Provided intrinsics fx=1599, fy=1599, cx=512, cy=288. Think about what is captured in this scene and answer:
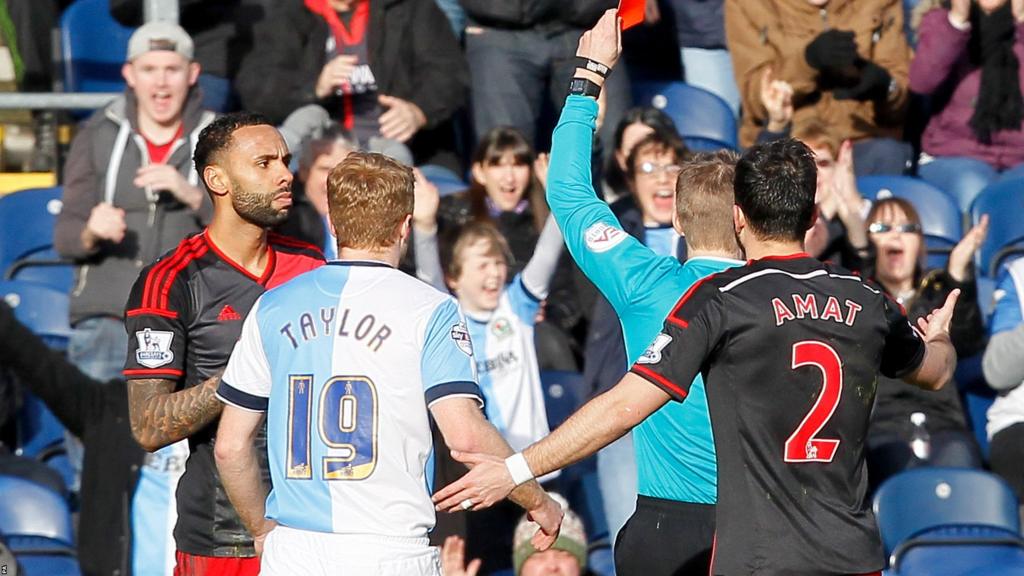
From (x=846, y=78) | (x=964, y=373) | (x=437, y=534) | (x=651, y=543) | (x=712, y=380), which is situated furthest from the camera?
(x=846, y=78)

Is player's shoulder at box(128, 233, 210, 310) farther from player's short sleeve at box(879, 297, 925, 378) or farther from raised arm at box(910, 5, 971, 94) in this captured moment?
raised arm at box(910, 5, 971, 94)

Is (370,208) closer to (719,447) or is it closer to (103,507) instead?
(719,447)

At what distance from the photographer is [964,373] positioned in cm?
799

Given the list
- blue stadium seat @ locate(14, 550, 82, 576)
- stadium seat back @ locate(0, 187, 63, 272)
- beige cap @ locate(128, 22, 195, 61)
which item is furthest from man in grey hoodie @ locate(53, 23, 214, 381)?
blue stadium seat @ locate(14, 550, 82, 576)

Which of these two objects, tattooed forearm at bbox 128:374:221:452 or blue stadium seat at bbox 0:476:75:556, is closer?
tattooed forearm at bbox 128:374:221:452

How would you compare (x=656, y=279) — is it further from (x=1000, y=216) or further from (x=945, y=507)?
(x=1000, y=216)

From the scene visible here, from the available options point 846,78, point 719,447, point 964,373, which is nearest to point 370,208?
point 719,447

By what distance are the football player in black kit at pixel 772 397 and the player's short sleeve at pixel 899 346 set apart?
9cm

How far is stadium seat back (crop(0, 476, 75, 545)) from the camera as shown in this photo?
22.8 ft

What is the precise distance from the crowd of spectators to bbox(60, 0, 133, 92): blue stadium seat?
354 millimetres

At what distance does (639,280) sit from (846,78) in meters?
4.58

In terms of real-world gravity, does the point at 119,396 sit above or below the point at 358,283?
below

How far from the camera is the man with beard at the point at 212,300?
17.0 feet

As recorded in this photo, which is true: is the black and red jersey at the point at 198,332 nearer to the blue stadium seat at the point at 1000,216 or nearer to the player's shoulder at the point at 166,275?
the player's shoulder at the point at 166,275
